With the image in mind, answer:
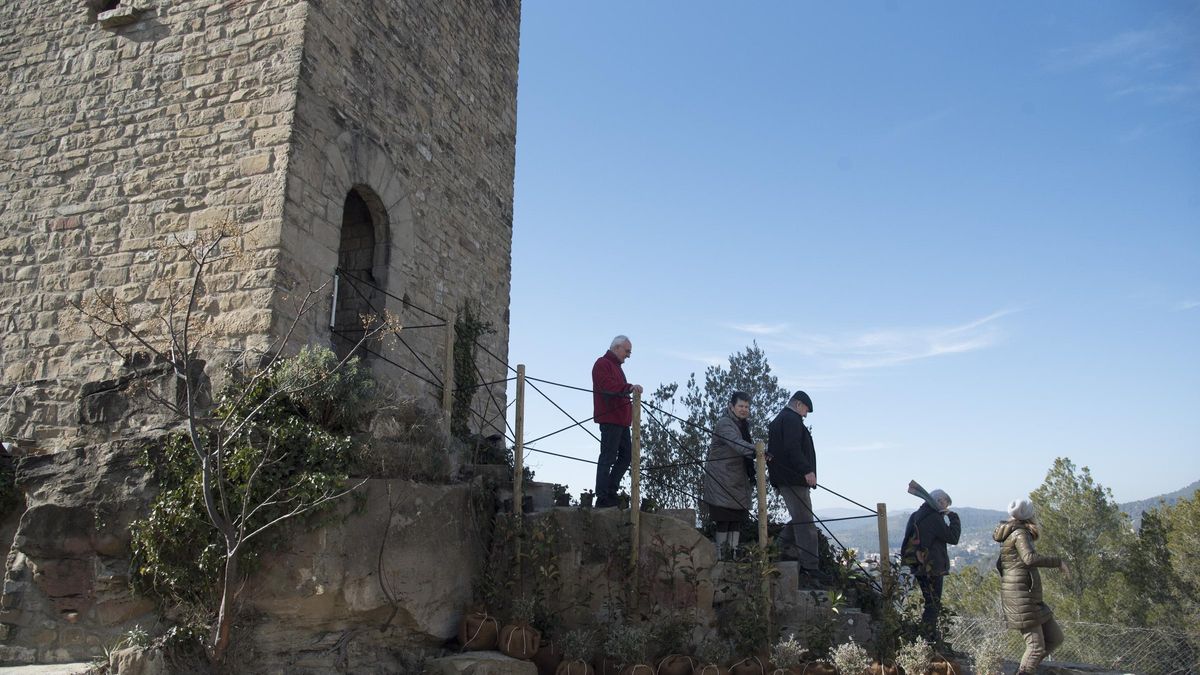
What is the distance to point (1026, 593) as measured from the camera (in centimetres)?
645

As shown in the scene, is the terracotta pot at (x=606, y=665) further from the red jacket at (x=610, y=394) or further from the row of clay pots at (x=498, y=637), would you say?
the red jacket at (x=610, y=394)

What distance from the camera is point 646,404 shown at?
754cm

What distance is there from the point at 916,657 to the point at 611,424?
314cm

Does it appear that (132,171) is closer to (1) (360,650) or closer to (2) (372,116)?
(2) (372,116)

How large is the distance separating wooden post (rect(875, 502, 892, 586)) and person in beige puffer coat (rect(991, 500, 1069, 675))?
982 mm

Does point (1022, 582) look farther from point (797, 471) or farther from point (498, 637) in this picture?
point (498, 637)

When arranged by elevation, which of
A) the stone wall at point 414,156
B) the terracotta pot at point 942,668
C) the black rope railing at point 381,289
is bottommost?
the terracotta pot at point 942,668

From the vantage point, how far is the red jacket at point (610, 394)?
776cm

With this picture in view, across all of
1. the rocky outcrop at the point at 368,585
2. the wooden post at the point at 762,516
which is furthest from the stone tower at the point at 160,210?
the wooden post at the point at 762,516

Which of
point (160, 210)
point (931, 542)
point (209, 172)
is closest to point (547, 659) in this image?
point (931, 542)

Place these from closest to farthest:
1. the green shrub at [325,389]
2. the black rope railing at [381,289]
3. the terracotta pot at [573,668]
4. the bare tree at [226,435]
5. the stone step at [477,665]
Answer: the bare tree at [226,435] → the stone step at [477,665] → the green shrub at [325,389] → the terracotta pot at [573,668] → the black rope railing at [381,289]

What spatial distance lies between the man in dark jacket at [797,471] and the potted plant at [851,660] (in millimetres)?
1359

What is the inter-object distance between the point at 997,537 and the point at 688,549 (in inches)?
95.7

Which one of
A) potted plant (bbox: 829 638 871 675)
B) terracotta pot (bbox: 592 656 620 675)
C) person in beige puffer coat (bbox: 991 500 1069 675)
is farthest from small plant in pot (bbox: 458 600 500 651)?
person in beige puffer coat (bbox: 991 500 1069 675)
